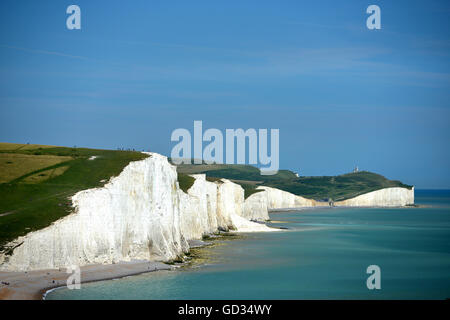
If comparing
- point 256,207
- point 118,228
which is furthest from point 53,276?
point 256,207

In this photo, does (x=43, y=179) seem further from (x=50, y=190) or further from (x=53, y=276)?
(x=53, y=276)

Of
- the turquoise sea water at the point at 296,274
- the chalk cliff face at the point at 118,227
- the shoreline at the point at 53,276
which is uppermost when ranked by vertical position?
the chalk cliff face at the point at 118,227

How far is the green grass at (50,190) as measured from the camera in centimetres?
4402

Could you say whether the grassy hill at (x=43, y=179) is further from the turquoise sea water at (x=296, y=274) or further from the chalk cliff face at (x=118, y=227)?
the turquoise sea water at (x=296, y=274)

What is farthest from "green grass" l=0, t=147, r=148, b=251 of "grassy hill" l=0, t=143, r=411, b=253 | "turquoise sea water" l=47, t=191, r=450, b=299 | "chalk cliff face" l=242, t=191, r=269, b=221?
"chalk cliff face" l=242, t=191, r=269, b=221

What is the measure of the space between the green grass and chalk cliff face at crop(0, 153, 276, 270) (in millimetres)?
986

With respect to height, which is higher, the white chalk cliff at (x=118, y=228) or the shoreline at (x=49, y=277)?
the white chalk cliff at (x=118, y=228)

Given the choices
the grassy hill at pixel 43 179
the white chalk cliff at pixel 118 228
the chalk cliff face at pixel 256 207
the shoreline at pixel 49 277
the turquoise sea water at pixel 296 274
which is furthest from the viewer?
the chalk cliff face at pixel 256 207

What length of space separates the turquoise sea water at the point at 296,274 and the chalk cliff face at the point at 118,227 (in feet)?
11.5

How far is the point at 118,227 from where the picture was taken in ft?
162

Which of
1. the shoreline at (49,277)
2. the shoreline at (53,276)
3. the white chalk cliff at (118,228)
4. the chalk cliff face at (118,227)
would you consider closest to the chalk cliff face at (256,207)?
the chalk cliff face at (118,227)

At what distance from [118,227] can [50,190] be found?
7.19 metres

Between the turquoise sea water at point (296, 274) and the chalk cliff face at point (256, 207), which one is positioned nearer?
the turquoise sea water at point (296, 274)
